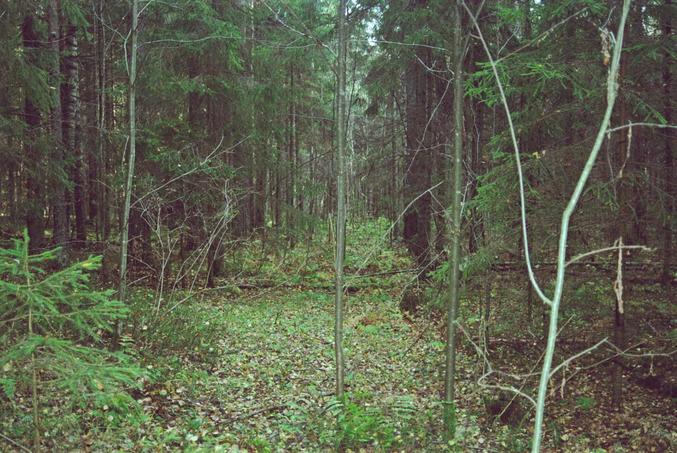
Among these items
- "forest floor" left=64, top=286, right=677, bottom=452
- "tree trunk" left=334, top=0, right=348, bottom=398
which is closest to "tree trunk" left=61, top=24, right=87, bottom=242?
"forest floor" left=64, top=286, right=677, bottom=452

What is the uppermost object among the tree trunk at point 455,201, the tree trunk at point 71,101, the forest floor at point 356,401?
the tree trunk at point 71,101

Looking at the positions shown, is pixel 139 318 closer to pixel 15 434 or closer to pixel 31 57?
pixel 15 434

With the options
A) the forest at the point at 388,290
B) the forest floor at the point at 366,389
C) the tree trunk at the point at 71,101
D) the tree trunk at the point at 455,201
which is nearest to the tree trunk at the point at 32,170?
the forest at the point at 388,290

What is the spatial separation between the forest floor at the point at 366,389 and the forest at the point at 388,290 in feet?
0.14

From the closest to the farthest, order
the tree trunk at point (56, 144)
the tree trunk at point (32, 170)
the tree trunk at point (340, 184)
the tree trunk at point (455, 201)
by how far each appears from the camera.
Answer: the tree trunk at point (455, 201)
the tree trunk at point (340, 184)
the tree trunk at point (32, 170)
the tree trunk at point (56, 144)

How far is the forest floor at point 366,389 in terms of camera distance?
5434 mm

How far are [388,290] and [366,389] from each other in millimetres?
6759

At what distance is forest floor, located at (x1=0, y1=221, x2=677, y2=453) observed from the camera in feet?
17.8

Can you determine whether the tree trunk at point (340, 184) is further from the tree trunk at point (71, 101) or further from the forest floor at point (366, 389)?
the tree trunk at point (71, 101)

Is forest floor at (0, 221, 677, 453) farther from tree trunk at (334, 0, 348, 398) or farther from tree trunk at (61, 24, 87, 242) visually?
tree trunk at (61, 24, 87, 242)

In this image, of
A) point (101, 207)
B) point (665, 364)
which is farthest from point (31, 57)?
point (665, 364)

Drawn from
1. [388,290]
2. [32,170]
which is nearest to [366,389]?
[388,290]

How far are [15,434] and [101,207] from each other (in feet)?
25.6

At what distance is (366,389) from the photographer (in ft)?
25.0
